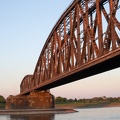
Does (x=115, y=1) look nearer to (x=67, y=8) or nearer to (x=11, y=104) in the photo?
(x=67, y=8)

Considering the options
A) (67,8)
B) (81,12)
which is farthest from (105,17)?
(67,8)

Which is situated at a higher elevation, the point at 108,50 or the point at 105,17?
the point at 105,17

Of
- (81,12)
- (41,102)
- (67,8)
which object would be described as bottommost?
(41,102)

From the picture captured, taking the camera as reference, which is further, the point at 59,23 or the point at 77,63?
the point at 59,23

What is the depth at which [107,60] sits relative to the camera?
32.3 meters

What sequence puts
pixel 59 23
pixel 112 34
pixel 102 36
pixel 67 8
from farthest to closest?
1. pixel 59 23
2. pixel 67 8
3. pixel 102 36
4. pixel 112 34

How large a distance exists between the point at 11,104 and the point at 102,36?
3127 inches

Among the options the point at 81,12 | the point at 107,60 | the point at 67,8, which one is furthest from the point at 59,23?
the point at 107,60

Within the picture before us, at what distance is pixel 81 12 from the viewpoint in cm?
4278

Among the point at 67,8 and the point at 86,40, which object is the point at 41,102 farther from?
the point at 86,40

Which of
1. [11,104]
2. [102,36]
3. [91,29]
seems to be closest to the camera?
[102,36]

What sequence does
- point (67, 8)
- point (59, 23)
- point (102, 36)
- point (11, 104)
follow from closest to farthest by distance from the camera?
point (102, 36) → point (67, 8) → point (59, 23) → point (11, 104)

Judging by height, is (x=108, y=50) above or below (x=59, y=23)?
below

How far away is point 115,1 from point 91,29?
7.18 m
